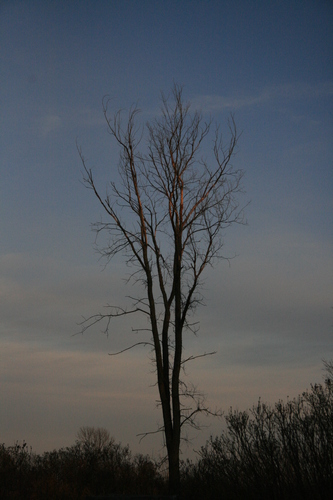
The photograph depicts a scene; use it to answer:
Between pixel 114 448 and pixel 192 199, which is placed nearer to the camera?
pixel 192 199

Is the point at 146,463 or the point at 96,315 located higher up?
the point at 96,315

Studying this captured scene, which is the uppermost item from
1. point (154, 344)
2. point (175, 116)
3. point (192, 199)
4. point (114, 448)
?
point (175, 116)

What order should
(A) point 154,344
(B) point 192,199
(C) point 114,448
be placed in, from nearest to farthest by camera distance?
(A) point 154,344, (B) point 192,199, (C) point 114,448

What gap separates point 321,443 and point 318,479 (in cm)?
58

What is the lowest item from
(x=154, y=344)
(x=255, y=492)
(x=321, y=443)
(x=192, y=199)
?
Answer: (x=255, y=492)

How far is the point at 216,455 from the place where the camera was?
1130 centimetres

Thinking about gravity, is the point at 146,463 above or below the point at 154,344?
below

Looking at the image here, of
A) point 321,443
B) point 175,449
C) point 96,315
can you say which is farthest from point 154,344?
point 321,443

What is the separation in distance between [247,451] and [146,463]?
8537 millimetres

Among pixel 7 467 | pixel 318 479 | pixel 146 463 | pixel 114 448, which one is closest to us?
A: pixel 318 479

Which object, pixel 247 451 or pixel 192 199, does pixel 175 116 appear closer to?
pixel 192 199

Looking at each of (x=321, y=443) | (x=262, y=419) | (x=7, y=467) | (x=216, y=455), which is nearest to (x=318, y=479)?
(x=321, y=443)

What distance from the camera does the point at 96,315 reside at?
42.0ft

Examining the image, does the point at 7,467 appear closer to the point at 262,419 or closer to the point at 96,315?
the point at 96,315
